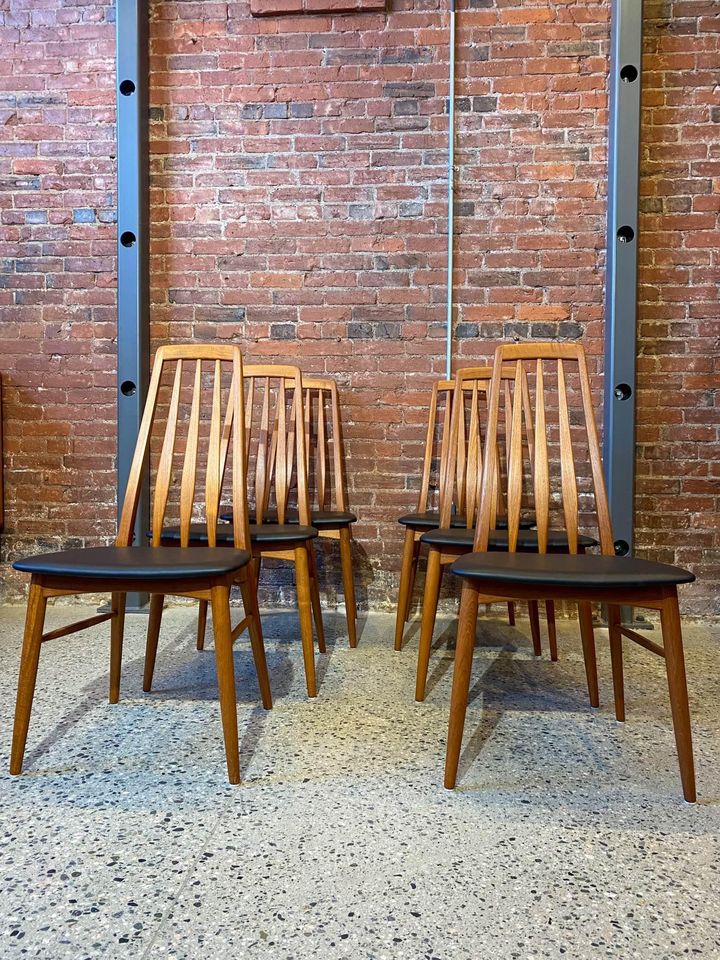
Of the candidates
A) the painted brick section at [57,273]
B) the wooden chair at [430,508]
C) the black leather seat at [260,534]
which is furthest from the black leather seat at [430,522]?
the painted brick section at [57,273]

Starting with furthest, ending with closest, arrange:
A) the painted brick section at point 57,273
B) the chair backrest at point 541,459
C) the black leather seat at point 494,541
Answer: the painted brick section at point 57,273 < the black leather seat at point 494,541 < the chair backrest at point 541,459

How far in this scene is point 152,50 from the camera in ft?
9.00

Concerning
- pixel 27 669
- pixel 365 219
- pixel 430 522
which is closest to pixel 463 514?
pixel 430 522

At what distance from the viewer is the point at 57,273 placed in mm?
2799

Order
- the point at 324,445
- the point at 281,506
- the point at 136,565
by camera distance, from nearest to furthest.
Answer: the point at 136,565
the point at 281,506
the point at 324,445

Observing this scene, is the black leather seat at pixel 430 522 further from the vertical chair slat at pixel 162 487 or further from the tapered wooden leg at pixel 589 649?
the vertical chair slat at pixel 162 487

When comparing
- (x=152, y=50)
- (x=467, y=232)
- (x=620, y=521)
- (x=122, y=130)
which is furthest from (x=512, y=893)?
(x=152, y=50)

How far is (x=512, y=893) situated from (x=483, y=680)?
96 centimetres

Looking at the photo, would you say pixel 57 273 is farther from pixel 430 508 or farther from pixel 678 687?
pixel 678 687

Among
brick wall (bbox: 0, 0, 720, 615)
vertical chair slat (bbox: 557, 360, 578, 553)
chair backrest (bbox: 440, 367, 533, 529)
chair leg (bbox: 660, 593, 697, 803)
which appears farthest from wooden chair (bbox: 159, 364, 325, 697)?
chair leg (bbox: 660, 593, 697, 803)

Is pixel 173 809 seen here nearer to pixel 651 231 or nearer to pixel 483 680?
pixel 483 680

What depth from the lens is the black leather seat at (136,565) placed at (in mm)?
1273

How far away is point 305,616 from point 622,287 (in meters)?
1.79

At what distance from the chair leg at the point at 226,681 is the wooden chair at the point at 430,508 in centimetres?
87
